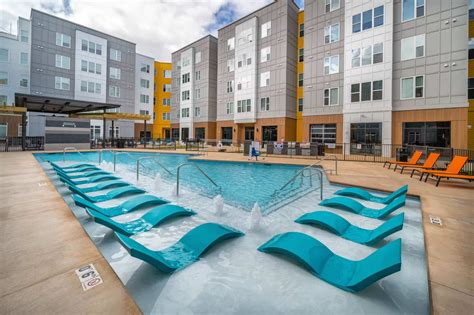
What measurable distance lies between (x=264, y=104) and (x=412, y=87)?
1621 centimetres

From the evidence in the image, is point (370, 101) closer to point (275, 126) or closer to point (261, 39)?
point (275, 126)

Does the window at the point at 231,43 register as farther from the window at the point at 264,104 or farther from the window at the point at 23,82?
the window at the point at 23,82

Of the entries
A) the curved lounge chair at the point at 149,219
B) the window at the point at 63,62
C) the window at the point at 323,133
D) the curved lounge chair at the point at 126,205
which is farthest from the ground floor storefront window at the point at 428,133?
the window at the point at 63,62

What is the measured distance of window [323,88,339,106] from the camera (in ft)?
83.8

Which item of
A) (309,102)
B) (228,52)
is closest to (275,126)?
(309,102)

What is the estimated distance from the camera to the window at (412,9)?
819 inches

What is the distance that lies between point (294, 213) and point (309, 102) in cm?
2299

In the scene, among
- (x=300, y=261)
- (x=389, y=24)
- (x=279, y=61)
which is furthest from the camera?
(x=279, y=61)

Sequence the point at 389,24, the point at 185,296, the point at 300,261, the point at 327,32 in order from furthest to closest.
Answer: the point at 327,32, the point at 389,24, the point at 300,261, the point at 185,296

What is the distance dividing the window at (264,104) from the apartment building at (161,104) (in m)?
27.1

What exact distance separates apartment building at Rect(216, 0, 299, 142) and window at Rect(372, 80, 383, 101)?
33.2 ft

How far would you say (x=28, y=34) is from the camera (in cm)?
3709

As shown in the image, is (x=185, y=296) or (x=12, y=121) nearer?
(x=185, y=296)

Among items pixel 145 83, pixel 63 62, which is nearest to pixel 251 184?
pixel 63 62
